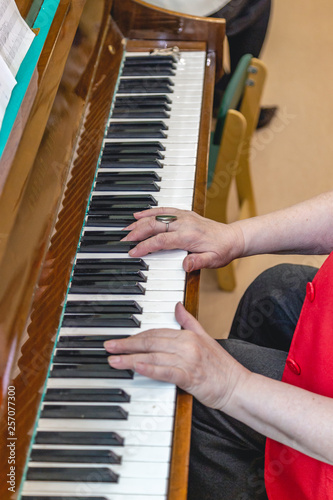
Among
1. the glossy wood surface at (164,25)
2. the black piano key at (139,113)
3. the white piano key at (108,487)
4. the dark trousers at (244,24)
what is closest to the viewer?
the white piano key at (108,487)

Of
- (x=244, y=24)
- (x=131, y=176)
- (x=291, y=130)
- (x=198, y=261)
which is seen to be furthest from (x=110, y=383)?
(x=291, y=130)

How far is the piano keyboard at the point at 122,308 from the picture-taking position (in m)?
0.94

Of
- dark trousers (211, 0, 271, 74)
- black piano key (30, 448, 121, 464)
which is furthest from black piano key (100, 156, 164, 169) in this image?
dark trousers (211, 0, 271, 74)

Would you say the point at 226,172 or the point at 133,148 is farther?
the point at 226,172

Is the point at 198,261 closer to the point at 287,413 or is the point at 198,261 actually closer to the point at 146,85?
the point at 287,413

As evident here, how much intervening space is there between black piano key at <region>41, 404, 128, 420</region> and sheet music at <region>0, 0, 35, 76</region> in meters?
0.74

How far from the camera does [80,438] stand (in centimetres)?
97

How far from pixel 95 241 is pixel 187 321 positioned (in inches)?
12.9

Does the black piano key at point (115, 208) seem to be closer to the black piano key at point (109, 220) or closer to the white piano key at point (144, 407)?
the black piano key at point (109, 220)

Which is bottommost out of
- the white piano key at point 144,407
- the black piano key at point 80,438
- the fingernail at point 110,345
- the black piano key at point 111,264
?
the black piano key at point 80,438

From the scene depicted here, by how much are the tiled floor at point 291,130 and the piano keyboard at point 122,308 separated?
39.8 inches

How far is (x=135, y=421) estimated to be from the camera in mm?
991

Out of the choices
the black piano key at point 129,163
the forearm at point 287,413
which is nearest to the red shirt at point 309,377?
the forearm at point 287,413

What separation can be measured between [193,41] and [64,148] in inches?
27.3
